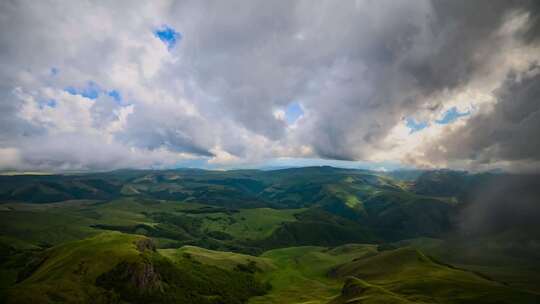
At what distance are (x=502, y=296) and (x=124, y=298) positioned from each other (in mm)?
190413

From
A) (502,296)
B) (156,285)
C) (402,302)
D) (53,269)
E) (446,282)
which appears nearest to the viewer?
(402,302)

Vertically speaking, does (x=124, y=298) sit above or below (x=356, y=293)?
below

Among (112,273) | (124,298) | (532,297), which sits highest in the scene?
(532,297)

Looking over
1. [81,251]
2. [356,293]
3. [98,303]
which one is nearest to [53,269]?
[81,251]

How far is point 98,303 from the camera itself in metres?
157

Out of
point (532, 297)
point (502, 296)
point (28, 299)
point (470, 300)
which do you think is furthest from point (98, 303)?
point (532, 297)

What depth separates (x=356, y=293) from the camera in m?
158

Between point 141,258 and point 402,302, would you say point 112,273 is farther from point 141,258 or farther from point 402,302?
point 402,302

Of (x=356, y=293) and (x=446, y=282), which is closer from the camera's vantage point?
(x=356, y=293)

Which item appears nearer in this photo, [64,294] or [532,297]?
[532,297]

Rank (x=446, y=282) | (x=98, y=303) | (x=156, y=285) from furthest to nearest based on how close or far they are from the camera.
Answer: (x=156, y=285) → (x=446, y=282) → (x=98, y=303)

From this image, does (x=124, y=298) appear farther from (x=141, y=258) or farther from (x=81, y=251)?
(x=81, y=251)

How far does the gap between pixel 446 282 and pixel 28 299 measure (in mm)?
202645

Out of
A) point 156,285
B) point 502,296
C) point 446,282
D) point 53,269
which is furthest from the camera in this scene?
point 156,285
